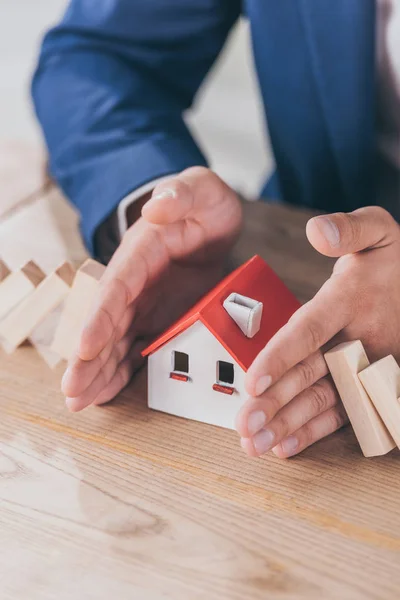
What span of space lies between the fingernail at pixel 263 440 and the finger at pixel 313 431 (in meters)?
0.02

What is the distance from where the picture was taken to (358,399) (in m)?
0.56

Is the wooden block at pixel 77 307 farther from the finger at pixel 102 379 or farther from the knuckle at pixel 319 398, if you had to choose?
the knuckle at pixel 319 398

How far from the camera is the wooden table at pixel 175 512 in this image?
0.47m

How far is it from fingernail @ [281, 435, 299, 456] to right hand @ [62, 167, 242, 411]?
17 cm

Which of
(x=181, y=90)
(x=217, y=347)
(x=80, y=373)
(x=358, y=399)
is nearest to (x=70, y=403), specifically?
(x=80, y=373)

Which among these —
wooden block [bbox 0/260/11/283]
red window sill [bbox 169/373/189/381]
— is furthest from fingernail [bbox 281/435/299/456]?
wooden block [bbox 0/260/11/283]

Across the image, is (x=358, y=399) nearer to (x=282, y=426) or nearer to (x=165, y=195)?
(x=282, y=426)

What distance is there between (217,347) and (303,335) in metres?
0.08

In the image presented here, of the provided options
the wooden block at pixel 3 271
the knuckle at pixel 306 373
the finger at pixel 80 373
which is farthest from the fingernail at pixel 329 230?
the wooden block at pixel 3 271

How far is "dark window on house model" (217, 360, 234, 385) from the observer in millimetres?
604

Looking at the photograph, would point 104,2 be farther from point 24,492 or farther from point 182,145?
point 24,492

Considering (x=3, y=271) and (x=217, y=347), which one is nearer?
(x=217, y=347)

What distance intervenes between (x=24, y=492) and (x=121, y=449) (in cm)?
9

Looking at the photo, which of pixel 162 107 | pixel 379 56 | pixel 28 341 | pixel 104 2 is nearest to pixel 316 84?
pixel 379 56
